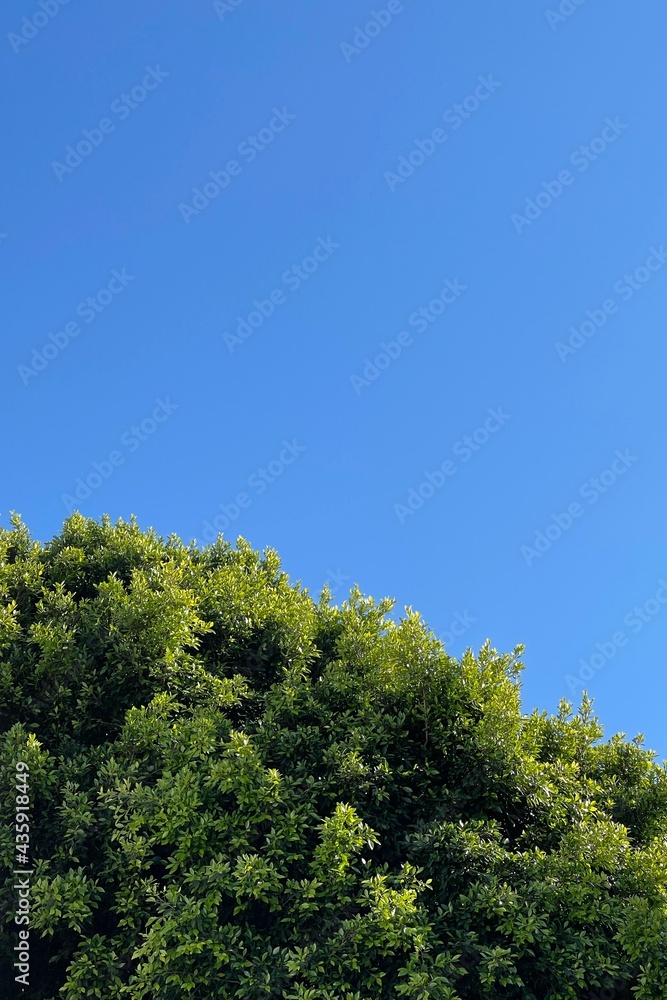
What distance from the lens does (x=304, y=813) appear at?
9.73 metres

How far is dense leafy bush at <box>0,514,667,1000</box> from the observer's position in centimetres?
898

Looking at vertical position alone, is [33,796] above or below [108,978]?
above

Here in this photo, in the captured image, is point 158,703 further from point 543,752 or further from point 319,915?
point 543,752

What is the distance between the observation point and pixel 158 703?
10.7 metres

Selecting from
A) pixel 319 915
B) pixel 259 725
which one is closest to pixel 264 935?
pixel 319 915

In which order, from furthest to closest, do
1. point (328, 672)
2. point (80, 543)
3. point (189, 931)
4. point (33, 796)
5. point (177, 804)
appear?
point (80, 543)
point (328, 672)
point (33, 796)
point (177, 804)
point (189, 931)

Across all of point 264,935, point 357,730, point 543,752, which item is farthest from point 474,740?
point 264,935

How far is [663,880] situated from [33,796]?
7457 millimetres

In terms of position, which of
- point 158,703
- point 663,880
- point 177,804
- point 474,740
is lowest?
point 663,880

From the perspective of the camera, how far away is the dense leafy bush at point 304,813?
8977mm

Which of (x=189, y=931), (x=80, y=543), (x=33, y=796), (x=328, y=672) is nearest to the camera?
(x=189, y=931)

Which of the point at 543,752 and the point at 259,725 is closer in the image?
the point at 259,725

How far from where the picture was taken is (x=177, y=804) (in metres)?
9.60

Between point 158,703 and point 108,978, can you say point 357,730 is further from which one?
point 108,978
